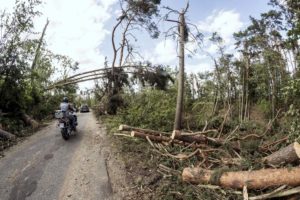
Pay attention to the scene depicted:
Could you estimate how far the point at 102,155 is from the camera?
9.80 meters

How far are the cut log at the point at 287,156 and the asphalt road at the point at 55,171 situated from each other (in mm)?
3548

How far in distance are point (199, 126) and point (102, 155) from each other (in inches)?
286

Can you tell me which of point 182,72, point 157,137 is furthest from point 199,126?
point 157,137

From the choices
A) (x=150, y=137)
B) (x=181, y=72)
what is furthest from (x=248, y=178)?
(x=181, y=72)

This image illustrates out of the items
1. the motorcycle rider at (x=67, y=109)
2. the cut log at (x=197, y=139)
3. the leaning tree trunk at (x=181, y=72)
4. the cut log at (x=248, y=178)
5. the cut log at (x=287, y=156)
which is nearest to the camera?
the cut log at (x=248, y=178)

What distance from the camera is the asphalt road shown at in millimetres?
7023

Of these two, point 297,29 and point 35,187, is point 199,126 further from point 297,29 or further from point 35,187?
point 35,187

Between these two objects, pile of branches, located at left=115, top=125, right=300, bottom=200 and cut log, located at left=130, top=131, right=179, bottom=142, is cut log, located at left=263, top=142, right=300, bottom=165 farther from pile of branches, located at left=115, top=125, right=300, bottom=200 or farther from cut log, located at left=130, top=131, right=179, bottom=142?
cut log, located at left=130, top=131, right=179, bottom=142

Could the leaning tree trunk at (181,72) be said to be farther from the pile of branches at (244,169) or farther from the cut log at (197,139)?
the pile of branches at (244,169)

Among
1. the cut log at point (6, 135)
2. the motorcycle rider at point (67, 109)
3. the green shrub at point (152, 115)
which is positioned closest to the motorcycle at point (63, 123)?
the motorcycle rider at point (67, 109)

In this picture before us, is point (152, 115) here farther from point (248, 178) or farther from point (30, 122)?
point (248, 178)

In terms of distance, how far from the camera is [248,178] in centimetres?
615

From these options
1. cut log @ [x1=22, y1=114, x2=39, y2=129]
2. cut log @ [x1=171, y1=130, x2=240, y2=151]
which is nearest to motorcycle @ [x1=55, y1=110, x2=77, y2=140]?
cut log @ [x1=171, y1=130, x2=240, y2=151]

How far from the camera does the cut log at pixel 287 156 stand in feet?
21.5
